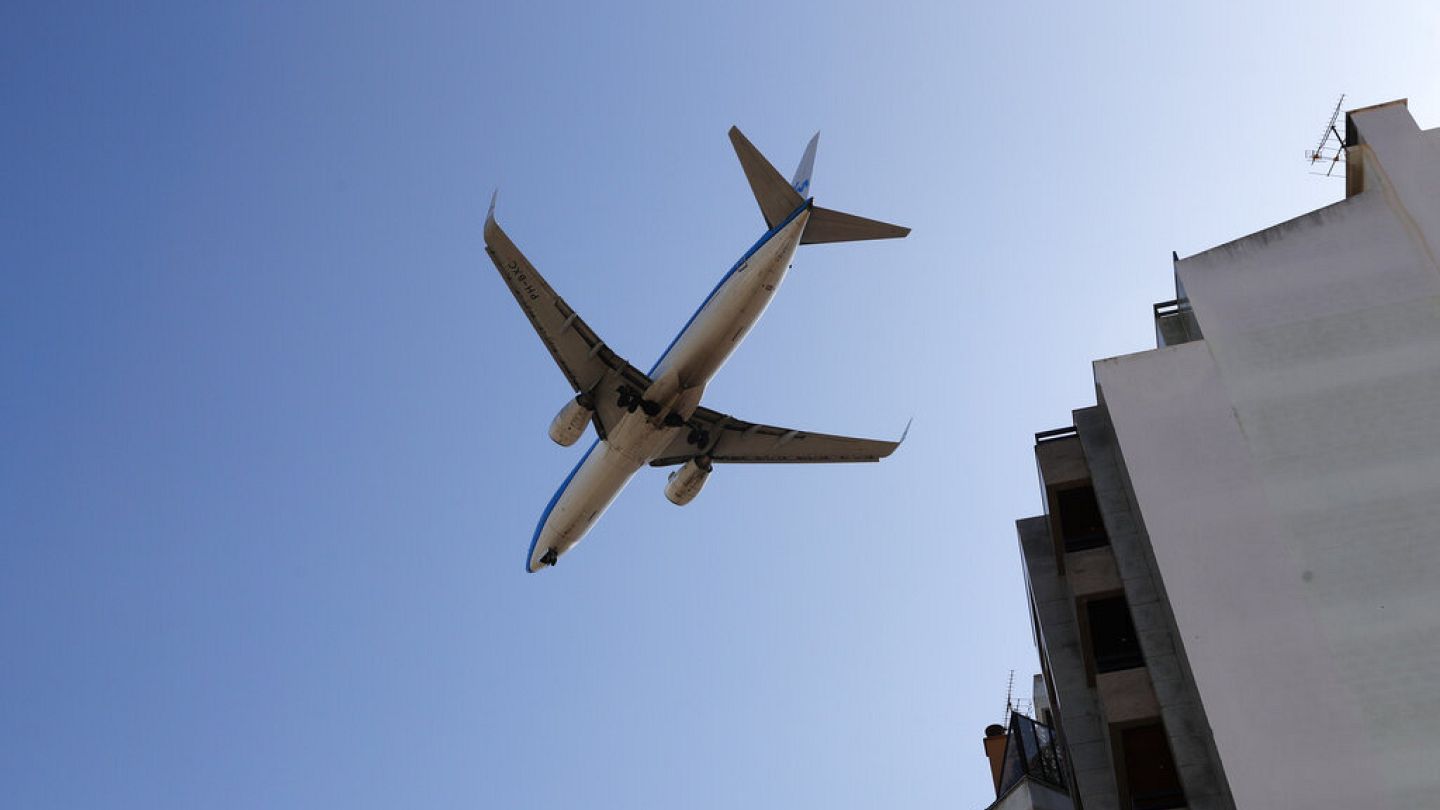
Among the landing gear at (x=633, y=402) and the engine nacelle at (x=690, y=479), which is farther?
the engine nacelle at (x=690, y=479)

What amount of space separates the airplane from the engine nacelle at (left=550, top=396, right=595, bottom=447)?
3 centimetres

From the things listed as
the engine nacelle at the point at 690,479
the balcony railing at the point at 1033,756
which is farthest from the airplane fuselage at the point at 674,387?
the balcony railing at the point at 1033,756

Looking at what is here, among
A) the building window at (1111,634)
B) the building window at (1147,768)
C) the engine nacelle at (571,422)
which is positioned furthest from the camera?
the engine nacelle at (571,422)

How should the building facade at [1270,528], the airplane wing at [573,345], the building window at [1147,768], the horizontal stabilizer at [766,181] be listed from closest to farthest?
the building facade at [1270,528], the building window at [1147,768], the horizontal stabilizer at [766,181], the airplane wing at [573,345]

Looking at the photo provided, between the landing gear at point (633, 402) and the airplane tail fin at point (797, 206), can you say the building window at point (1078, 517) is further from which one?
the landing gear at point (633, 402)

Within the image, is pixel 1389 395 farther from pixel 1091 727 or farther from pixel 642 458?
pixel 642 458

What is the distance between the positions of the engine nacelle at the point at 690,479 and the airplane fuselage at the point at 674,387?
1877 millimetres

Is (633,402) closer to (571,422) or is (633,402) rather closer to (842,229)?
(571,422)

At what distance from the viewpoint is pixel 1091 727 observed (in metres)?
31.5

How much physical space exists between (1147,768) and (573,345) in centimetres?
1927

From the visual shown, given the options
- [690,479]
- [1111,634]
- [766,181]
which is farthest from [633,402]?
[1111,634]

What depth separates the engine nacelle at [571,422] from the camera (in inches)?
1460

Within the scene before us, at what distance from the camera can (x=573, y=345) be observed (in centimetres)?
3672

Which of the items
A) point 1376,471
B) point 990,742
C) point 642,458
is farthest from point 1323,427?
point 642,458
